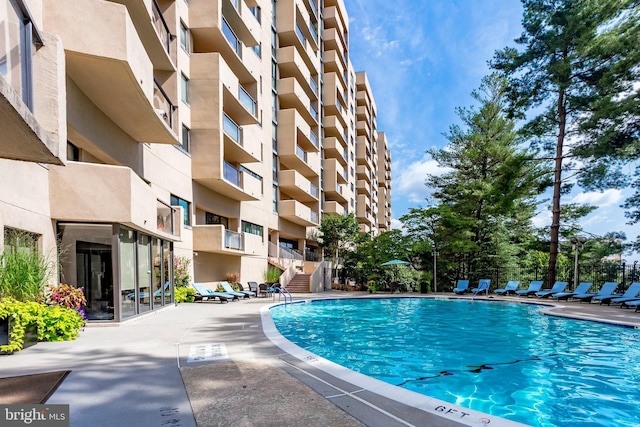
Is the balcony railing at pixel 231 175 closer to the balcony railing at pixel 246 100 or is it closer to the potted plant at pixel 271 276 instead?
the balcony railing at pixel 246 100

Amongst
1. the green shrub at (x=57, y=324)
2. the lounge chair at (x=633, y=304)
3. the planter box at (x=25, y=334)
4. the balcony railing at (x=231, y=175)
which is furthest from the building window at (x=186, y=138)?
the lounge chair at (x=633, y=304)

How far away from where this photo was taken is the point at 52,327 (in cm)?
706

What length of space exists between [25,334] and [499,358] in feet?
31.3

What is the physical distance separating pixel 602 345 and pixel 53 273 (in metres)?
13.8

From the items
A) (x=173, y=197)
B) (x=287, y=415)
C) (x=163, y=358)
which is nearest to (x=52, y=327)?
(x=163, y=358)

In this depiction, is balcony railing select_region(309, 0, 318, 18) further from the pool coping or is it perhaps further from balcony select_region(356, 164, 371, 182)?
the pool coping

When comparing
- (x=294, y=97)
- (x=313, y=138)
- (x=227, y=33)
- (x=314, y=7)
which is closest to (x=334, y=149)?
(x=313, y=138)

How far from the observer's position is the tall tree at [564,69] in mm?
17344

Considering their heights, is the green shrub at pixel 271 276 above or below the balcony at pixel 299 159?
below

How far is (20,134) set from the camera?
154 inches

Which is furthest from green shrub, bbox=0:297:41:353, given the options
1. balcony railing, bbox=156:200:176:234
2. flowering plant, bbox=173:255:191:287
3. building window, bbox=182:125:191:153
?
building window, bbox=182:125:191:153
